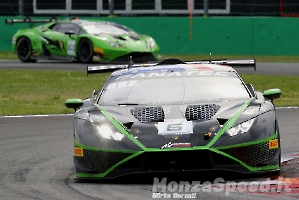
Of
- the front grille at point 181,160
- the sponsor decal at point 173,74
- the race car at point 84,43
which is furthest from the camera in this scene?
the race car at point 84,43

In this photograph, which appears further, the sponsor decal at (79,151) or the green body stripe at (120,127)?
the sponsor decal at (79,151)

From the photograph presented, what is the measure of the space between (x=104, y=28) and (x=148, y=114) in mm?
Answer: 17113

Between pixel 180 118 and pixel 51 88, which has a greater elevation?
pixel 180 118

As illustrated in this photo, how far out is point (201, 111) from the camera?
7914mm

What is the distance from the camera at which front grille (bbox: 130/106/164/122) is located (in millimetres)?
7870

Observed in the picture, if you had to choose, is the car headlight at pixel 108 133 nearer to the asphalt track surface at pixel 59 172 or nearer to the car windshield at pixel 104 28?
Result: the asphalt track surface at pixel 59 172

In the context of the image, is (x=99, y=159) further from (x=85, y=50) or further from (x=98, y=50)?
(x=85, y=50)

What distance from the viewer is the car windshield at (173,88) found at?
8.48 m

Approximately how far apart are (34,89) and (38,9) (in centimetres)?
1039

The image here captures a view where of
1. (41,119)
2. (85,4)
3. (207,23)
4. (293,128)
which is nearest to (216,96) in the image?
(293,128)

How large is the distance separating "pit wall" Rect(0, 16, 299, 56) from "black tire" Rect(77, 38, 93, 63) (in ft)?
11.1

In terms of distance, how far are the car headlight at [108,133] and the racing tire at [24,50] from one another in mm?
18358

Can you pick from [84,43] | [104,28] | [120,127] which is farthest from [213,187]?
[104,28]

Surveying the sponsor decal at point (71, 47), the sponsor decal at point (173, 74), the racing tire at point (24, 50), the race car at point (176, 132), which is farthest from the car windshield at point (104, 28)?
the race car at point (176, 132)
